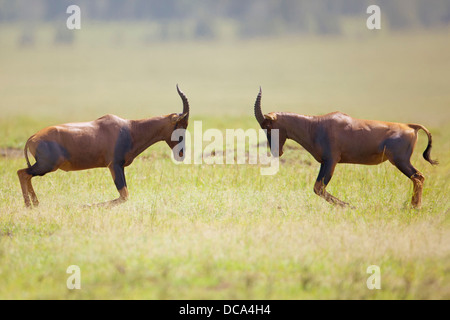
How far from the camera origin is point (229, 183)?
14.4 m

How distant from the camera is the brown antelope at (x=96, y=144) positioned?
11.8 meters

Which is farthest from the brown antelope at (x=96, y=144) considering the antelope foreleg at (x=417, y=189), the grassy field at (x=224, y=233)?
the antelope foreleg at (x=417, y=189)

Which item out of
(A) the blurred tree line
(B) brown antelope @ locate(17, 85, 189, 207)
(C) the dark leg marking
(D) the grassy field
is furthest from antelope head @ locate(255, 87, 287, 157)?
(A) the blurred tree line

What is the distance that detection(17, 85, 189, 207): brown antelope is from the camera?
1181cm

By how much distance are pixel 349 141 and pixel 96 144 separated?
4109 mm

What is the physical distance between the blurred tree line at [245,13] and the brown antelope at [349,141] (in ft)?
327

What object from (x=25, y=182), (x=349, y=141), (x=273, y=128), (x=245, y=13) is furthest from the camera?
(x=245, y=13)

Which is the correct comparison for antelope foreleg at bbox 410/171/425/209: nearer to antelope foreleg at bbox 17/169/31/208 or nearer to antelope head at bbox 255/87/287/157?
antelope head at bbox 255/87/287/157

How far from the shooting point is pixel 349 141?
12.2 metres

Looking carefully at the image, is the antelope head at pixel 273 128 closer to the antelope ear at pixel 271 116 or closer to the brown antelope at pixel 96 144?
the antelope ear at pixel 271 116

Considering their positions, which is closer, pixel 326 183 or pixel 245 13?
pixel 326 183

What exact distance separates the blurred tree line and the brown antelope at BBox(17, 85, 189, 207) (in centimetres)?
9940

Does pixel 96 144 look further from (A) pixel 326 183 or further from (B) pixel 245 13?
(B) pixel 245 13

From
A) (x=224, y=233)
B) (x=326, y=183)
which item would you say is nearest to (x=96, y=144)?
(x=224, y=233)
